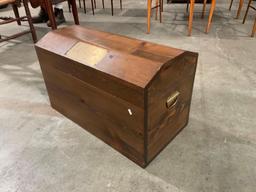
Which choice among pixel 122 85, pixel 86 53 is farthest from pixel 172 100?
pixel 86 53

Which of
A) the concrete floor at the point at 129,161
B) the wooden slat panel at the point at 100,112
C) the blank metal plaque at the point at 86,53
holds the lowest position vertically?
the concrete floor at the point at 129,161

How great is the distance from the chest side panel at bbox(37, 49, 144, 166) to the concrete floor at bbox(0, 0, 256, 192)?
9 cm

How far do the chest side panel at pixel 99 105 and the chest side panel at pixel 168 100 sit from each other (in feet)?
0.22

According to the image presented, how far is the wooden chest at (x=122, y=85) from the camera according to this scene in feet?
3.45

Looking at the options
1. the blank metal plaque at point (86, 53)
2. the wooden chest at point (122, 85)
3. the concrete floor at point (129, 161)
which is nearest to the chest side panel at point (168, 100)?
the wooden chest at point (122, 85)

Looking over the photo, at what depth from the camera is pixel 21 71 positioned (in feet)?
7.72

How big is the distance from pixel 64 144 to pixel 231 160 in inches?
40.8

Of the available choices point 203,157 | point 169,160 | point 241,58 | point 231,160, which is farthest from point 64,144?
point 241,58

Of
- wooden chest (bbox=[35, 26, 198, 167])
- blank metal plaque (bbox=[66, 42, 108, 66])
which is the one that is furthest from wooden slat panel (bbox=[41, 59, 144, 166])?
blank metal plaque (bbox=[66, 42, 108, 66])

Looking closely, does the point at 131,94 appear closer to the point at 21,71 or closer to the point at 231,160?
the point at 231,160

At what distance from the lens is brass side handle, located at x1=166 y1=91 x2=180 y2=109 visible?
1205 millimetres

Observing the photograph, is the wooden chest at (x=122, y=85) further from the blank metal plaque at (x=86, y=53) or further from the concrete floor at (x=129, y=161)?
the concrete floor at (x=129, y=161)

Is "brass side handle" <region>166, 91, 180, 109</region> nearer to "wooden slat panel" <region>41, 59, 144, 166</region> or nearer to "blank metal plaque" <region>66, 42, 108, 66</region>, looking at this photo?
"wooden slat panel" <region>41, 59, 144, 166</region>

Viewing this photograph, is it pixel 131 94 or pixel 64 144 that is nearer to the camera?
pixel 131 94
